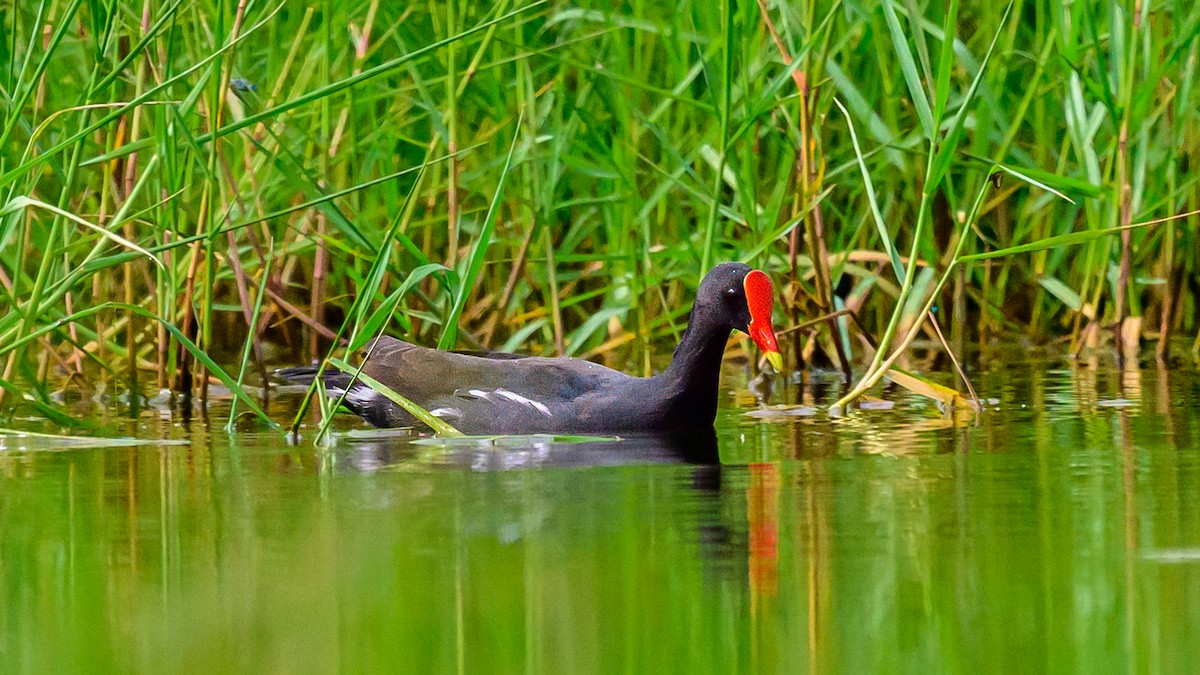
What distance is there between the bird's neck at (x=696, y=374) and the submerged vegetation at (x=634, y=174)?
0.93 feet

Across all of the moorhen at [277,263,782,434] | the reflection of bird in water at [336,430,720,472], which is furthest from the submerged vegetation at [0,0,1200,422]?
the reflection of bird in water at [336,430,720,472]

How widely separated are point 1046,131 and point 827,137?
2.58 feet

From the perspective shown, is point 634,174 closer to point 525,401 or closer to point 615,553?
point 525,401

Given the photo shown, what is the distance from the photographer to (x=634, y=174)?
21.6 feet

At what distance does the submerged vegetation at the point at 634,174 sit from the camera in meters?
6.00

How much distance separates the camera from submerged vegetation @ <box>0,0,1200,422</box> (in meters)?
6.00

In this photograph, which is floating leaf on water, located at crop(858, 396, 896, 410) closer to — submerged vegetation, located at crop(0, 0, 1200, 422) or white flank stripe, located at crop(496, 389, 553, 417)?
submerged vegetation, located at crop(0, 0, 1200, 422)

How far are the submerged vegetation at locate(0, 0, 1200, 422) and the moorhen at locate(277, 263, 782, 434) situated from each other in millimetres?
189

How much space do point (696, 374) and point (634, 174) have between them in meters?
1.25

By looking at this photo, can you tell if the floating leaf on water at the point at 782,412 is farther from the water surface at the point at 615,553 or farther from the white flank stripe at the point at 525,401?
the white flank stripe at the point at 525,401

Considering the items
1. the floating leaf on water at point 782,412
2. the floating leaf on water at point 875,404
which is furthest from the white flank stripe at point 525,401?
the floating leaf on water at point 875,404

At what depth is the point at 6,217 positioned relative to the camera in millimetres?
4863

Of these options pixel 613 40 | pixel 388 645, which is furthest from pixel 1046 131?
pixel 388 645

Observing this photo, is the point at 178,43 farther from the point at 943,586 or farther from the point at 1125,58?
the point at 943,586
